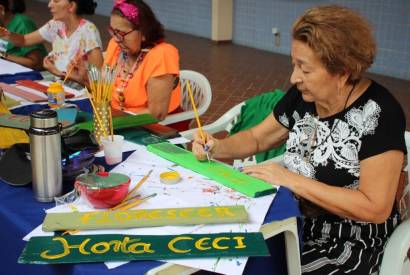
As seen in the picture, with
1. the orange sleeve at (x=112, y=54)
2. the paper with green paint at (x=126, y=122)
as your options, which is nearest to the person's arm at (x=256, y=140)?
the paper with green paint at (x=126, y=122)

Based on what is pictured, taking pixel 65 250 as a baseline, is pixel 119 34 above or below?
above

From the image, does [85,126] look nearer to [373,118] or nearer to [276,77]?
[373,118]

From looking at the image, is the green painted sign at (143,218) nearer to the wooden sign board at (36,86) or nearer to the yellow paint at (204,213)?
the yellow paint at (204,213)

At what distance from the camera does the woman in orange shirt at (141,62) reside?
280cm

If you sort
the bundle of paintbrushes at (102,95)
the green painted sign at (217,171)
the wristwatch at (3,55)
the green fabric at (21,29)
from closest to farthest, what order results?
the green painted sign at (217,171) → the bundle of paintbrushes at (102,95) → the wristwatch at (3,55) → the green fabric at (21,29)

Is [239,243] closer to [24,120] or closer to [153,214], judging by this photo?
[153,214]

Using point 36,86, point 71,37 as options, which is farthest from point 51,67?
point 36,86

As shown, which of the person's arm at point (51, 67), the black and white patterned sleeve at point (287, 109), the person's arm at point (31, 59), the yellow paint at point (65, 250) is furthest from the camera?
the person's arm at point (31, 59)

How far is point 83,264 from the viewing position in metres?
1.25

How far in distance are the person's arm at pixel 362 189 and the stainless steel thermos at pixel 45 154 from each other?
62 cm

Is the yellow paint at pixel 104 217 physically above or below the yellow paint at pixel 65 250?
above

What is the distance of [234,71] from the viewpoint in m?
6.78

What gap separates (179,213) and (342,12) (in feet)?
2.75

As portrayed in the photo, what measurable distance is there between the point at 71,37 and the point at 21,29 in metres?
0.71
